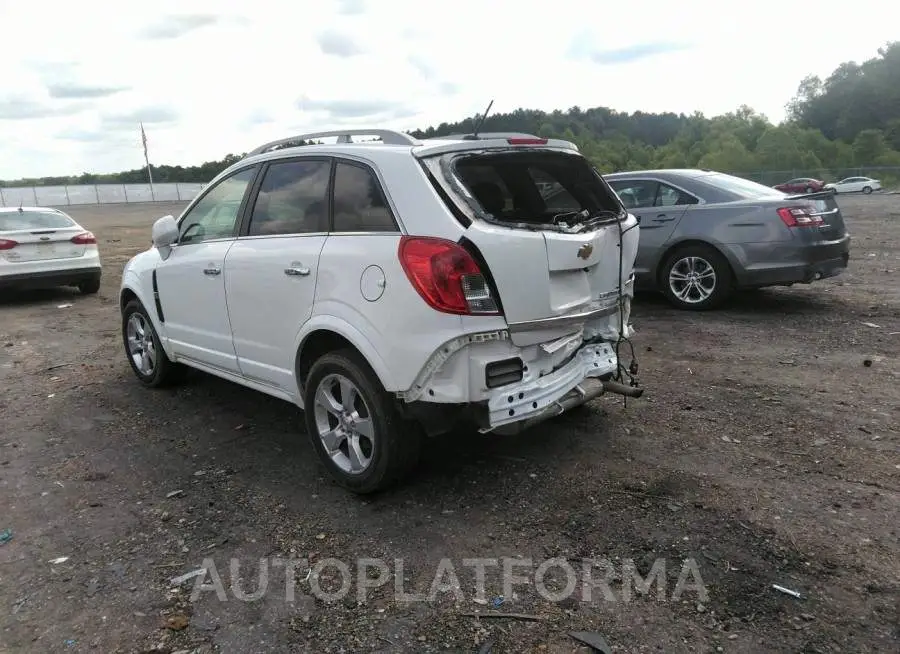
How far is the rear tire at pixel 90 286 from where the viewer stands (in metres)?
11.2

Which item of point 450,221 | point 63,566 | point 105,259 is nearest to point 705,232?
point 450,221

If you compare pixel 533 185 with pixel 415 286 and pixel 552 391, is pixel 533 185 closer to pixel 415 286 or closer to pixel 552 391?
pixel 415 286

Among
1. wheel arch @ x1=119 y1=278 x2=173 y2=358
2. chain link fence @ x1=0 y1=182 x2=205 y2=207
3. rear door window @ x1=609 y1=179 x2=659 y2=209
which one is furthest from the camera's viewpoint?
chain link fence @ x1=0 y1=182 x2=205 y2=207

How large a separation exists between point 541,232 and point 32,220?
1031 cm

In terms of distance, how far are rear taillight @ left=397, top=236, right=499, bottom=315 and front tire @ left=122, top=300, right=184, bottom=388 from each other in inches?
131

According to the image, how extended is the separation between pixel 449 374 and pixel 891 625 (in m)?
2.03

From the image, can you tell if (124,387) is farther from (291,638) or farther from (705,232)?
(705,232)

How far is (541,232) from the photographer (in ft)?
11.2

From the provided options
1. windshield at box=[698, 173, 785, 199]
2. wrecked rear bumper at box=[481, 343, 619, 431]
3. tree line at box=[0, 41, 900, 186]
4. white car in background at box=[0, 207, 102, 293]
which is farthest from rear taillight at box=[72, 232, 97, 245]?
tree line at box=[0, 41, 900, 186]

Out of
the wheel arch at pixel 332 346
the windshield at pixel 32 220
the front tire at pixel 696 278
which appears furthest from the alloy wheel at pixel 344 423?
the windshield at pixel 32 220

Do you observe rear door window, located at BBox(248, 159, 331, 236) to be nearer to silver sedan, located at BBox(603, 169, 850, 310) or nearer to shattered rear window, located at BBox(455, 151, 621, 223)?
shattered rear window, located at BBox(455, 151, 621, 223)

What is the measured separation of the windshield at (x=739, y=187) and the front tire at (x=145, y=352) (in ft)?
20.3

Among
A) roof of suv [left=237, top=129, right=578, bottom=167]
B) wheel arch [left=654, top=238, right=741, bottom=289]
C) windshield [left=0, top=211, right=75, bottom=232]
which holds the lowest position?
wheel arch [left=654, top=238, right=741, bottom=289]

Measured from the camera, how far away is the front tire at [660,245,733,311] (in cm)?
770
